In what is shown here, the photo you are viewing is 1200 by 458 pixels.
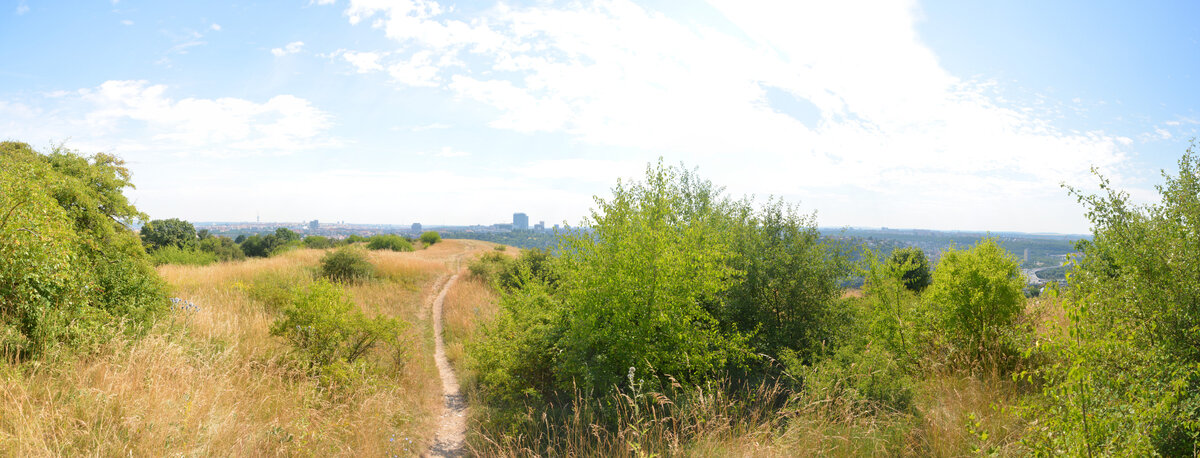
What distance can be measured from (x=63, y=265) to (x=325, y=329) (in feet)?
10.5

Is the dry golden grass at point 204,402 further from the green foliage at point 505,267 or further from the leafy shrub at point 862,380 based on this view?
the green foliage at point 505,267

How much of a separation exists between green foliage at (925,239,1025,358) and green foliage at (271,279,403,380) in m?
10.1

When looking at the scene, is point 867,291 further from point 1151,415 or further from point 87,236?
point 87,236

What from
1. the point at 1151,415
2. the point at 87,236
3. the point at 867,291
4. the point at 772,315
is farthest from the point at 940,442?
the point at 87,236

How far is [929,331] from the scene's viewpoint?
921 cm

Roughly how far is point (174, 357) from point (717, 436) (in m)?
6.84

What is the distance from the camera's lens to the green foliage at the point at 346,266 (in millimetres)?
20984

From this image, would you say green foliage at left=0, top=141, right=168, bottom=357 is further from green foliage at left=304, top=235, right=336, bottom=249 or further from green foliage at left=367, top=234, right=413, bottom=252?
green foliage at left=367, top=234, right=413, bottom=252

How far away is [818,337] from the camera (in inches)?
A: 342

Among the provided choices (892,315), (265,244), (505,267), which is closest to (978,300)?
(892,315)

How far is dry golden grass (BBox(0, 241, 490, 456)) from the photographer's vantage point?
15.1ft

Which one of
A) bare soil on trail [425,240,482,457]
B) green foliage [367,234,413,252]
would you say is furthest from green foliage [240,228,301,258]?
bare soil on trail [425,240,482,457]

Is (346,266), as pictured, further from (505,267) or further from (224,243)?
(224,243)

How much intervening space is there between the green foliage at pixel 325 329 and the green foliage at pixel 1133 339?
A: 863cm
